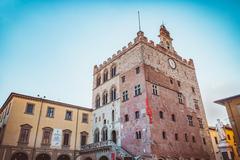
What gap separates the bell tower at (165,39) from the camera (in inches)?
1297

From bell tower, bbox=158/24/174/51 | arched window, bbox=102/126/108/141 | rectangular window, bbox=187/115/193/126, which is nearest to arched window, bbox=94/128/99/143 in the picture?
arched window, bbox=102/126/108/141

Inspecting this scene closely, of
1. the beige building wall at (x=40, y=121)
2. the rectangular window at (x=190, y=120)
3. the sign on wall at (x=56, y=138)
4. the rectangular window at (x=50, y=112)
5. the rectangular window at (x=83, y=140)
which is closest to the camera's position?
the beige building wall at (x=40, y=121)

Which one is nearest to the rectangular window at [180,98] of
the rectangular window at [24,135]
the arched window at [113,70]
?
the arched window at [113,70]

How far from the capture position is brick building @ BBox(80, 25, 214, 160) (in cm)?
2234

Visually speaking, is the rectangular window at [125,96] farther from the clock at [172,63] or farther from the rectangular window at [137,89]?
the clock at [172,63]

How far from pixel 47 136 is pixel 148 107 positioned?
1557cm

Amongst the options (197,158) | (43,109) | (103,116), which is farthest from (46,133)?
(197,158)

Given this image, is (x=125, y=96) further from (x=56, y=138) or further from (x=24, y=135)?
(x=24, y=135)

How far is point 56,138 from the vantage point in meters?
27.8

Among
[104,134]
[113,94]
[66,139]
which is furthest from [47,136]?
[113,94]

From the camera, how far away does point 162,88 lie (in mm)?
26234

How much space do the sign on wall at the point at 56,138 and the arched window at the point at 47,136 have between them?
55 cm

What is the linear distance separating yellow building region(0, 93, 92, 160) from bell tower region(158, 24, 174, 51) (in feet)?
61.4

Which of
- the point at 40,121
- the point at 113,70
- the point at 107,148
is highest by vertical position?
the point at 113,70
